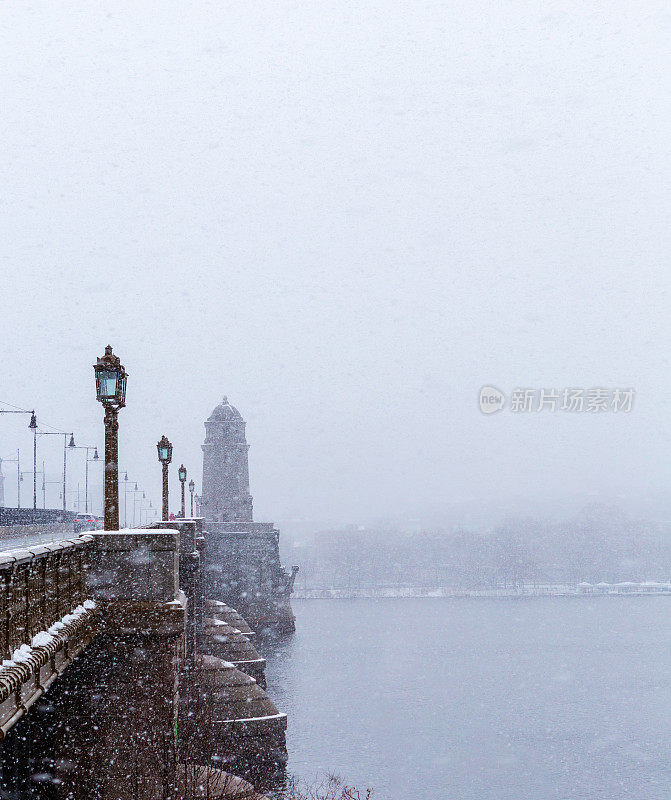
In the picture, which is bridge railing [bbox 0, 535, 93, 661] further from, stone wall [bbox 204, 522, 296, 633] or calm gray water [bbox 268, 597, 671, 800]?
stone wall [bbox 204, 522, 296, 633]

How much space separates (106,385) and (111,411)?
39 cm

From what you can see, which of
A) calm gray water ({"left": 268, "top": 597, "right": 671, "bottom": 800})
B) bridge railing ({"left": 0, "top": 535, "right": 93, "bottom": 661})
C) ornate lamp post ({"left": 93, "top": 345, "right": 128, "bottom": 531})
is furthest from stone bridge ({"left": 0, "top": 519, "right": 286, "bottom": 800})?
calm gray water ({"left": 268, "top": 597, "right": 671, "bottom": 800})

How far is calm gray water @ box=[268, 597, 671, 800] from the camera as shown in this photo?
45438mm

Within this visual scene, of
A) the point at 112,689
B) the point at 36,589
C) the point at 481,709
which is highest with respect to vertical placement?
the point at 36,589

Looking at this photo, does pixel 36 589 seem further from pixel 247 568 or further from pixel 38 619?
pixel 247 568

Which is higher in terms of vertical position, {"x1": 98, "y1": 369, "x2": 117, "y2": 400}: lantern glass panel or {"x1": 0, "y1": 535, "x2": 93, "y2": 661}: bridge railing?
{"x1": 98, "y1": 369, "x2": 117, "y2": 400}: lantern glass panel

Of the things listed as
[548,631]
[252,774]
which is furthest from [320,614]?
[252,774]

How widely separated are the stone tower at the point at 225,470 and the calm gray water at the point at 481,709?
13429mm

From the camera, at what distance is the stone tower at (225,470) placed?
263 ft

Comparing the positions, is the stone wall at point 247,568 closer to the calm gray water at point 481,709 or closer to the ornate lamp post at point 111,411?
the calm gray water at point 481,709

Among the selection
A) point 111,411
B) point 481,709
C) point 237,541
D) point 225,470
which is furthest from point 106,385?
point 225,470

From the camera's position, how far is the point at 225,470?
81938 mm

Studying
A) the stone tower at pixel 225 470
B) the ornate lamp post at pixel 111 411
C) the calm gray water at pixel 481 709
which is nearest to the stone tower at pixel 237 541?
the stone tower at pixel 225 470

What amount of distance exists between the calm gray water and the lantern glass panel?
112 ft
